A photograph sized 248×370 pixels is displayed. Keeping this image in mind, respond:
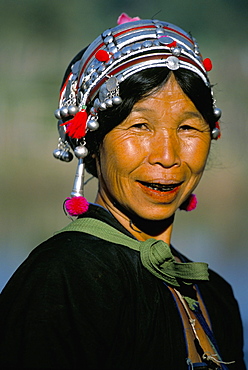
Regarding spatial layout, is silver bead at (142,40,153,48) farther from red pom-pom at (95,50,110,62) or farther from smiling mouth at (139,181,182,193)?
smiling mouth at (139,181,182,193)

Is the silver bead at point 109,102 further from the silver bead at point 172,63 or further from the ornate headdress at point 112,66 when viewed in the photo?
the silver bead at point 172,63

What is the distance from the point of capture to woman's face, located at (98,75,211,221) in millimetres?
1786

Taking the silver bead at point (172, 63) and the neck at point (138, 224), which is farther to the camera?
the neck at point (138, 224)

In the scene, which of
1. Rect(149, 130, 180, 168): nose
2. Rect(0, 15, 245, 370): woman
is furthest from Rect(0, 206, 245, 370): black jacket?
Rect(149, 130, 180, 168): nose

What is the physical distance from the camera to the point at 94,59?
1930 mm

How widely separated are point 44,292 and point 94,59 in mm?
860

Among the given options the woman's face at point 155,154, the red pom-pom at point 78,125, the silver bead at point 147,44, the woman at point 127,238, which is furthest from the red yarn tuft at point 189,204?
the silver bead at point 147,44

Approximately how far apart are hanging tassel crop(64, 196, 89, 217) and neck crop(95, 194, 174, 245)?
0.27ft

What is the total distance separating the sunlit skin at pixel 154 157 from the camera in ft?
5.86

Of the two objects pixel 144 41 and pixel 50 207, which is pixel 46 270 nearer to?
pixel 144 41

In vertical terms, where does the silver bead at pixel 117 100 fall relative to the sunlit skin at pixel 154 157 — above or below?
above

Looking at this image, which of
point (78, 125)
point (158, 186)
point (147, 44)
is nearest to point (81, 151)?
point (78, 125)

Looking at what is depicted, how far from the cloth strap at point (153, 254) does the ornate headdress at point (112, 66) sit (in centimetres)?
15

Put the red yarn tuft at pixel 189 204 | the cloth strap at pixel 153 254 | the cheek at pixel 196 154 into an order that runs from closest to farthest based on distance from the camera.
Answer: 1. the cloth strap at pixel 153 254
2. the cheek at pixel 196 154
3. the red yarn tuft at pixel 189 204
